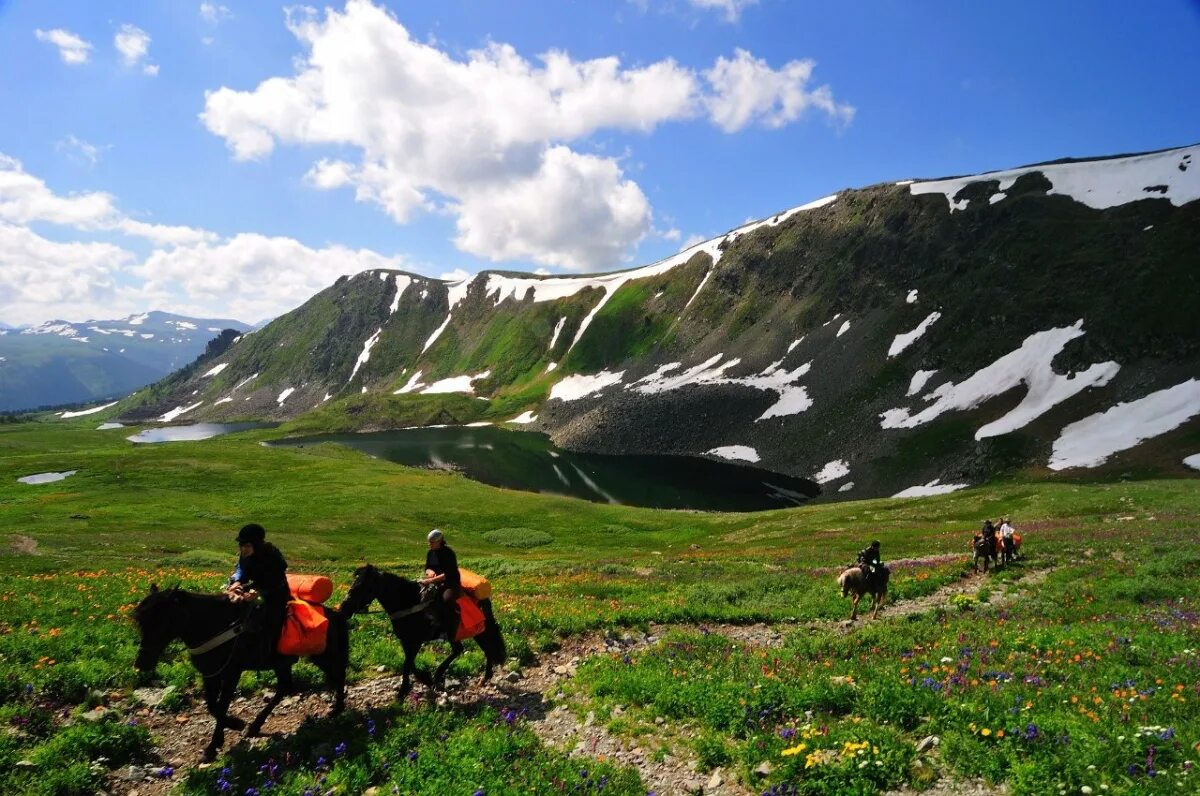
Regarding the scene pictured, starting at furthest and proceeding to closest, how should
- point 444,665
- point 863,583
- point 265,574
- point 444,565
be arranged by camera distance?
point 863,583 < point 444,565 < point 444,665 < point 265,574

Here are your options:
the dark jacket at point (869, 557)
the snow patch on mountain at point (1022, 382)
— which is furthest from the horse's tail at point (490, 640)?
the snow patch on mountain at point (1022, 382)

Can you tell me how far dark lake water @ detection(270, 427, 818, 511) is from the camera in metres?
98.8

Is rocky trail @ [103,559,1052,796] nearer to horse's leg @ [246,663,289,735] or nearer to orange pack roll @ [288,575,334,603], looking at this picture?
horse's leg @ [246,663,289,735]

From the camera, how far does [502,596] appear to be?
2469cm

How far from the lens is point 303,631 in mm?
11758

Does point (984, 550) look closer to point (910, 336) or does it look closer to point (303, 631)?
point (303, 631)

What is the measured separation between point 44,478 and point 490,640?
318ft


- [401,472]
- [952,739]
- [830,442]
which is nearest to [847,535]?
[952,739]

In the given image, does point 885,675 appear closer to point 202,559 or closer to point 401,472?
point 202,559

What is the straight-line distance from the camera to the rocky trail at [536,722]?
30.8 ft

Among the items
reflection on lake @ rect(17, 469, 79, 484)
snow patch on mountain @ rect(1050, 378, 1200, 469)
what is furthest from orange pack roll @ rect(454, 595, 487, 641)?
snow patch on mountain @ rect(1050, 378, 1200, 469)

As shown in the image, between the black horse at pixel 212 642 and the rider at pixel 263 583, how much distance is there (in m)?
0.21

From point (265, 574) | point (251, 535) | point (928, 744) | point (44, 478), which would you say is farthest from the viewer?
point (44, 478)

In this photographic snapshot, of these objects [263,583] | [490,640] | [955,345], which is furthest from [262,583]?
[955,345]
